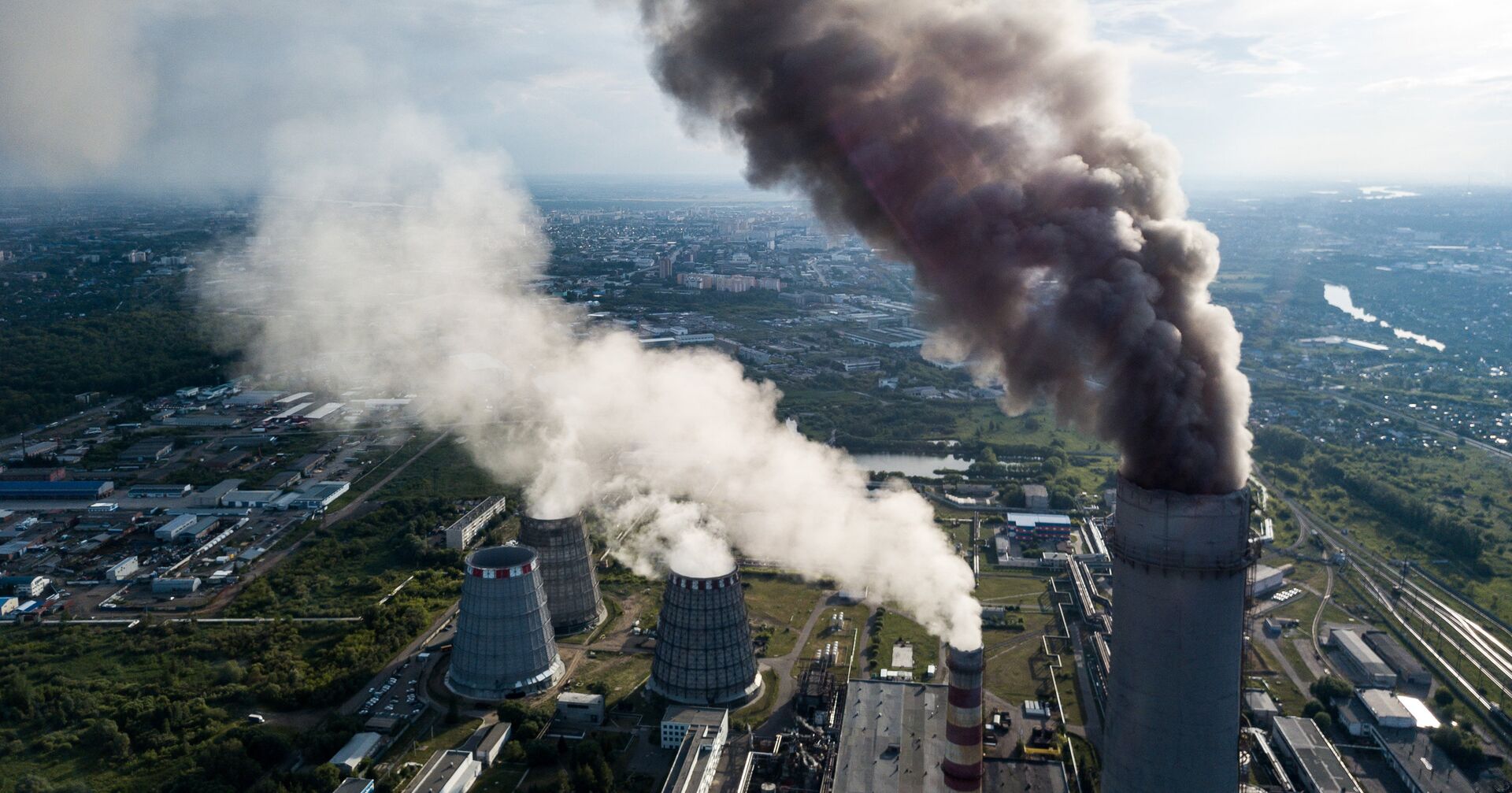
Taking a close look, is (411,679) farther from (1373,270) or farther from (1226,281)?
(1373,270)

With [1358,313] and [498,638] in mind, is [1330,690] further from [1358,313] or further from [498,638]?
[1358,313]

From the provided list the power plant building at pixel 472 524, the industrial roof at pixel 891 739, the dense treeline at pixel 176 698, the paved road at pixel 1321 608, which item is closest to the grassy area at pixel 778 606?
the industrial roof at pixel 891 739

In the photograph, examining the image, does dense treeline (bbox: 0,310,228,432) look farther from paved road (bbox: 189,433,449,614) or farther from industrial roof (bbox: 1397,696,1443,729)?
industrial roof (bbox: 1397,696,1443,729)

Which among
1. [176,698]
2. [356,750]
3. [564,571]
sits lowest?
[176,698]

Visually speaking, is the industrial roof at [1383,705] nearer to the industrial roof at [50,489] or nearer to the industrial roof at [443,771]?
the industrial roof at [443,771]

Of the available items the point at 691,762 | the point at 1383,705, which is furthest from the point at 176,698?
the point at 1383,705
